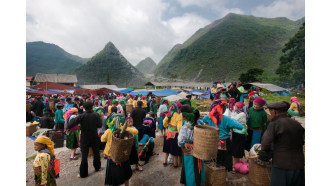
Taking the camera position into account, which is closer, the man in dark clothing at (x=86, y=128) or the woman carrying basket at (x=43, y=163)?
the woman carrying basket at (x=43, y=163)

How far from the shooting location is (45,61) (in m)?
107

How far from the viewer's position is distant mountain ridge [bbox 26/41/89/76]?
9508cm

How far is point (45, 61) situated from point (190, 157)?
→ 435ft

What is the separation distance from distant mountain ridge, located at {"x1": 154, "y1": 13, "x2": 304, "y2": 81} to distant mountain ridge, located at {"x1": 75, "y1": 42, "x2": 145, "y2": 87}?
20698mm

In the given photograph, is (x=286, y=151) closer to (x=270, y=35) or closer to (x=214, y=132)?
(x=214, y=132)

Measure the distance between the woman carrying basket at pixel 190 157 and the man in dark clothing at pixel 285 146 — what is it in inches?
46.6

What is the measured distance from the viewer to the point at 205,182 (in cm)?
324

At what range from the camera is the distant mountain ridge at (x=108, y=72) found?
6762cm

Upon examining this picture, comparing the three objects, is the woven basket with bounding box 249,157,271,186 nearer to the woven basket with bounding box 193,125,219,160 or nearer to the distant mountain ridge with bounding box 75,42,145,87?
the woven basket with bounding box 193,125,219,160

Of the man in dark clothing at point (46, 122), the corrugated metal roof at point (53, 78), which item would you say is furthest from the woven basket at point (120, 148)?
the corrugated metal roof at point (53, 78)

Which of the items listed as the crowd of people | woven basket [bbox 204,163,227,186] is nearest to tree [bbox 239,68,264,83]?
the crowd of people

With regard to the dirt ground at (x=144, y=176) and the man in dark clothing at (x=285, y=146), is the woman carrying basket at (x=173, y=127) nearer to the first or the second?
the dirt ground at (x=144, y=176)

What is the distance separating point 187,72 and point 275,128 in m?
82.9

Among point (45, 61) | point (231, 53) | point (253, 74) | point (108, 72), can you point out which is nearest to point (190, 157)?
point (253, 74)
